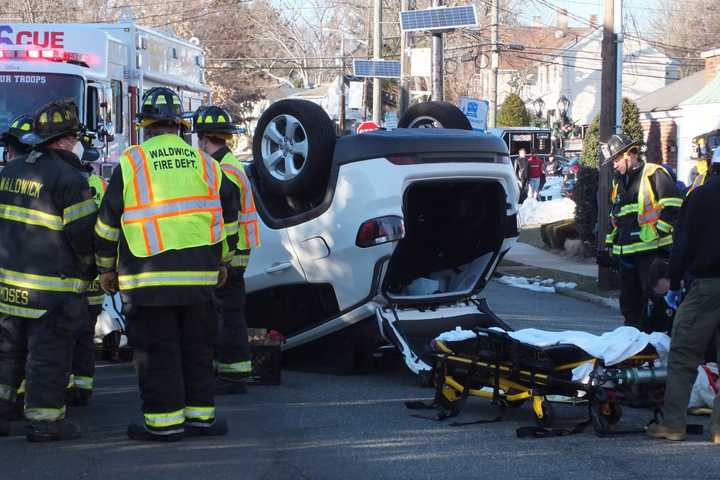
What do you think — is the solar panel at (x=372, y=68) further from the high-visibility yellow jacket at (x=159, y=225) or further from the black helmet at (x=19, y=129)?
the high-visibility yellow jacket at (x=159, y=225)

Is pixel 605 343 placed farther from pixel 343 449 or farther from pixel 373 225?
pixel 373 225

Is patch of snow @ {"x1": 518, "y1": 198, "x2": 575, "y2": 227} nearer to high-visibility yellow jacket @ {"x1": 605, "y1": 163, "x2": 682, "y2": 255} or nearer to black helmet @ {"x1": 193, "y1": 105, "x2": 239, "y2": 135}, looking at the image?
high-visibility yellow jacket @ {"x1": 605, "y1": 163, "x2": 682, "y2": 255}

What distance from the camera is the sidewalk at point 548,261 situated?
18000 millimetres

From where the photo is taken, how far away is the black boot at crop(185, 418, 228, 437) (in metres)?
6.84

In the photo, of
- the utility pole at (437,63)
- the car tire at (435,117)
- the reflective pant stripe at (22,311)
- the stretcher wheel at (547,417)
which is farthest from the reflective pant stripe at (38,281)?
the utility pole at (437,63)

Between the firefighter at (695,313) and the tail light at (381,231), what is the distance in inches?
85.6

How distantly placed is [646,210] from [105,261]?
4.82 metres

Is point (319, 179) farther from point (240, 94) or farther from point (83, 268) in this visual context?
point (240, 94)

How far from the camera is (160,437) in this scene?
6.62 metres

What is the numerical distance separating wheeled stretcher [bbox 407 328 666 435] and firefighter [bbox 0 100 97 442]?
238 cm

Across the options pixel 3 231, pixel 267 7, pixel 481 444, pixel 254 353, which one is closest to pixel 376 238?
pixel 254 353

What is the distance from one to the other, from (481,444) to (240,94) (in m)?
56.3

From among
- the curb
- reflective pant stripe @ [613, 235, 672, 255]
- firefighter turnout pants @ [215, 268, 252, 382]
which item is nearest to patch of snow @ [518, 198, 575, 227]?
the curb

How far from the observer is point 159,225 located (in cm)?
645
